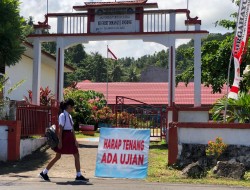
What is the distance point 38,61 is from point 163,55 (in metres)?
80.1

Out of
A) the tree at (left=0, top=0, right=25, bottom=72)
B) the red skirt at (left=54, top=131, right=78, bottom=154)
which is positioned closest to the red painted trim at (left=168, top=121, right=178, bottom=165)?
the red skirt at (left=54, top=131, right=78, bottom=154)

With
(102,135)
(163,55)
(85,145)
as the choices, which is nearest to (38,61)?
(85,145)

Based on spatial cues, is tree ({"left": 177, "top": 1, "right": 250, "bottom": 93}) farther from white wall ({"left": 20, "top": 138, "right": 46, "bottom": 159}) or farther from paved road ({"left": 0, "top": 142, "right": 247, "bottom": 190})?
paved road ({"left": 0, "top": 142, "right": 247, "bottom": 190})

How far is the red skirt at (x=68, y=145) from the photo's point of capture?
31.7 feet

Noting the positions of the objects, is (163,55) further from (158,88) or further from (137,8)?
(137,8)

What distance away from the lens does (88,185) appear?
9125 mm

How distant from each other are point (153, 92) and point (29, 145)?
2457 centimetres

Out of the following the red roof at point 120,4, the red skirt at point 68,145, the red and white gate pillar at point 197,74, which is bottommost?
the red skirt at point 68,145

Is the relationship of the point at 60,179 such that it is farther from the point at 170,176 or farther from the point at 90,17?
the point at 90,17

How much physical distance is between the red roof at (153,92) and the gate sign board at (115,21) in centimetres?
1779

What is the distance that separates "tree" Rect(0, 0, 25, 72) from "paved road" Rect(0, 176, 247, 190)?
4764 millimetres

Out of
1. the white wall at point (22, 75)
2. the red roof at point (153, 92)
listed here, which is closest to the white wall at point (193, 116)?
the white wall at point (22, 75)

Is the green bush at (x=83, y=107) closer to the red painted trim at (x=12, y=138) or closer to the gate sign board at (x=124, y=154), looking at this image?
the red painted trim at (x=12, y=138)

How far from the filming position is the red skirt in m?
9.67
